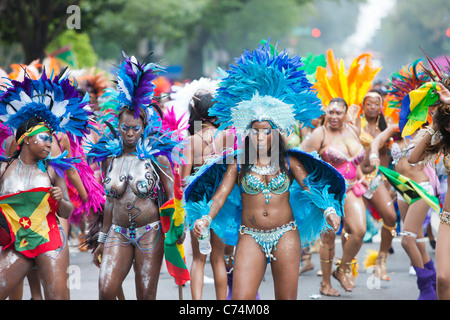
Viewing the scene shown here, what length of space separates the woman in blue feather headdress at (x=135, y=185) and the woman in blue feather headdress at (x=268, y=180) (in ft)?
1.86

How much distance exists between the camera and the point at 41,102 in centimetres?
565

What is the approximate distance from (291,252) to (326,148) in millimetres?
3001

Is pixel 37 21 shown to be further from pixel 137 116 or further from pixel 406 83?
pixel 137 116

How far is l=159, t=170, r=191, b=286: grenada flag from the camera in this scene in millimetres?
5570

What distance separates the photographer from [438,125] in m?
5.55

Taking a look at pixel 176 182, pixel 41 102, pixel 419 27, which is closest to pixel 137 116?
pixel 176 182

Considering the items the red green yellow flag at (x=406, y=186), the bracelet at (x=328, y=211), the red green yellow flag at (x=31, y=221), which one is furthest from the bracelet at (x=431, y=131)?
the red green yellow flag at (x=31, y=221)

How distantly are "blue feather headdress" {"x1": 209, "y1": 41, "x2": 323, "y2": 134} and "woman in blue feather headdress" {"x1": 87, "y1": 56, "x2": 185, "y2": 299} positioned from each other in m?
0.67

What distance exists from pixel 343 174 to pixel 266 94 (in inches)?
115

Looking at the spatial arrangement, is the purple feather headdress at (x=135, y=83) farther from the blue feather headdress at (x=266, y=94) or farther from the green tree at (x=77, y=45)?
the green tree at (x=77, y=45)

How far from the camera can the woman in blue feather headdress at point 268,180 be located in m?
5.19

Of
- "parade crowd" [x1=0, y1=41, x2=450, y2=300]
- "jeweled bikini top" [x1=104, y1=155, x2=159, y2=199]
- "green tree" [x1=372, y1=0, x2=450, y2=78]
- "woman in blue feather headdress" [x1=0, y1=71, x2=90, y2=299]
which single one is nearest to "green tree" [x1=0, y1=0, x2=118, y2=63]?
"parade crowd" [x1=0, y1=41, x2=450, y2=300]

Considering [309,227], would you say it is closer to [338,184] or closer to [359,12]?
[338,184]

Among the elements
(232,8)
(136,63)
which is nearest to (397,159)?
(136,63)
